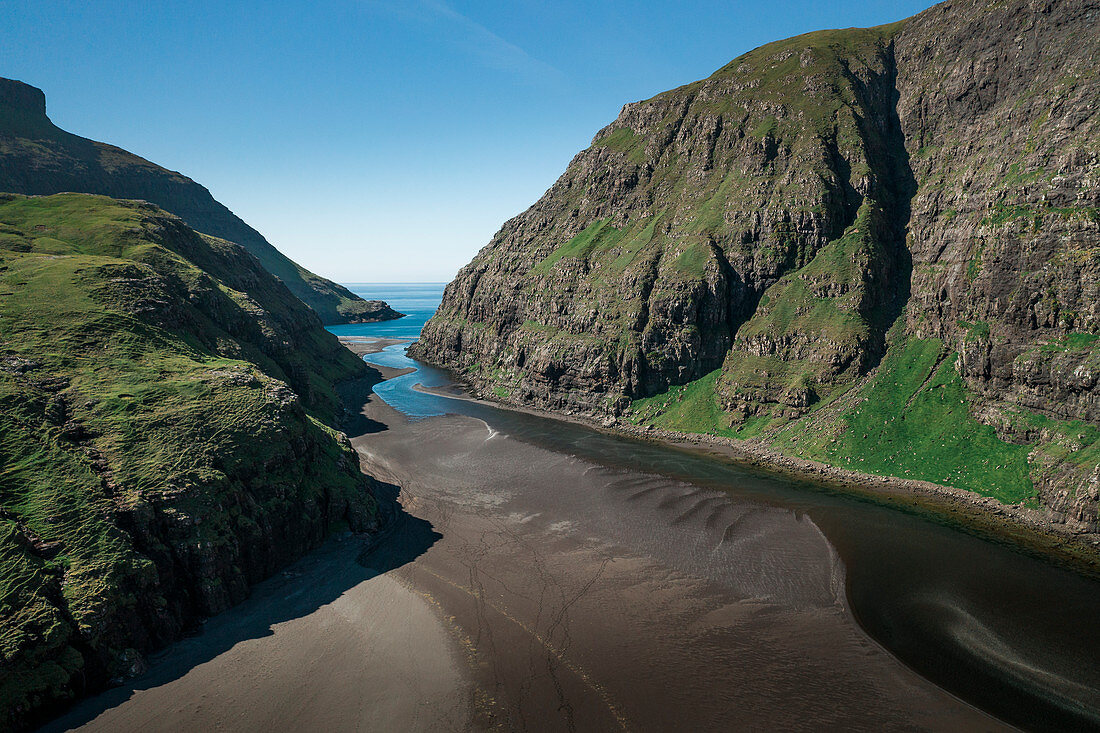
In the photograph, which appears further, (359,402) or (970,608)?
(359,402)

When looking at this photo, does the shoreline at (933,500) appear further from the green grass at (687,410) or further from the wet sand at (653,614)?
the wet sand at (653,614)

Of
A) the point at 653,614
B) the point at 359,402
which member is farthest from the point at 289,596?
the point at 359,402

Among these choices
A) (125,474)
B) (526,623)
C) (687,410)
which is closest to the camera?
(526,623)

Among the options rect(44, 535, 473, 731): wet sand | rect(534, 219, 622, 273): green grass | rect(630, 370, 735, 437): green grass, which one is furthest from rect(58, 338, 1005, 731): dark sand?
rect(534, 219, 622, 273): green grass

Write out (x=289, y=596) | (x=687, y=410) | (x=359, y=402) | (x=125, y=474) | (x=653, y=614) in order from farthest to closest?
(x=359, y=402) < (x=687, y=410) < (x=289, y=596) < (x=125, y=474) < (x=653, y=614)

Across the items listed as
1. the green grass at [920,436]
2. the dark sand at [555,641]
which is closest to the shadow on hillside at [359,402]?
the dark sand at [555,641]

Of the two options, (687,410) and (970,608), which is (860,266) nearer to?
(687,410)

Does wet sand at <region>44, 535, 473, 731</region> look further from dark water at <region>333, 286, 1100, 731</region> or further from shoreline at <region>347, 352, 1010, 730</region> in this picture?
dark water at <region>333, 286, 1100, 731</region>
